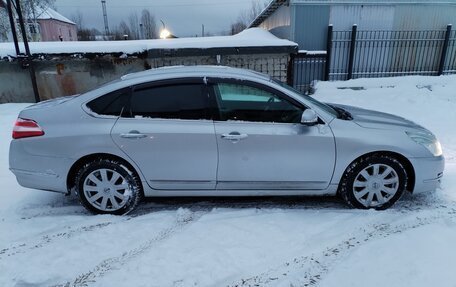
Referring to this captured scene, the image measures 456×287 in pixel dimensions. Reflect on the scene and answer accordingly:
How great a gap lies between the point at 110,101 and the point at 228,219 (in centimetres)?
169

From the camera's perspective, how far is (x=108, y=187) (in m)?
3.49

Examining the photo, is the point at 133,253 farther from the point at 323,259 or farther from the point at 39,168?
the point at 323,259

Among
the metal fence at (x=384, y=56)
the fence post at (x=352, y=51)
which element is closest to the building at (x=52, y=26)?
the metal fence at (x=384, y=56)

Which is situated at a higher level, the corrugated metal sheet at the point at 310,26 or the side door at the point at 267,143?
the corrugated metal sheet at the point at 310,26

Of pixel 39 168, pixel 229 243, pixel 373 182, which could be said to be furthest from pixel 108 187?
pixel 373 182

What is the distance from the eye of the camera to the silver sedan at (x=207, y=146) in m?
3.39

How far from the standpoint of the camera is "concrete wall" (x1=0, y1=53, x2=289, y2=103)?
359 inches

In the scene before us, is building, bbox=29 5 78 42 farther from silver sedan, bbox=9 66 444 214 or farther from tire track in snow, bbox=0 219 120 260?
tire track in snow, bbox=0 219 120 260

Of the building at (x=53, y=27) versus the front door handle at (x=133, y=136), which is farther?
the building at (x=53, y=27)

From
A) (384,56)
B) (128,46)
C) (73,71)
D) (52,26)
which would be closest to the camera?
(128,46)

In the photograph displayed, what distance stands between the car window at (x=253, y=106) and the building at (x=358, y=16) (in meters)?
8.62

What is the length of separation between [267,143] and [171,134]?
0.95 meters

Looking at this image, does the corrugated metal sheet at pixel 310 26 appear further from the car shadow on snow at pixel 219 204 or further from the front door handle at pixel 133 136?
the front door handle at pixel 133 136

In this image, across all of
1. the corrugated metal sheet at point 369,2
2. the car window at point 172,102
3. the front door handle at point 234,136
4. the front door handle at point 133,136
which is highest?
the corrugated metal sheet at point 369,2
